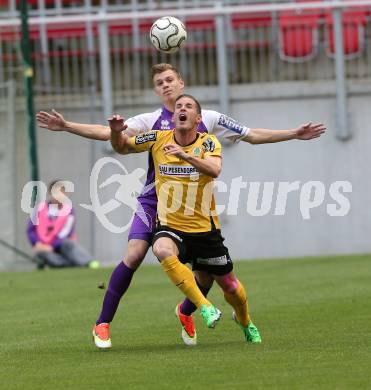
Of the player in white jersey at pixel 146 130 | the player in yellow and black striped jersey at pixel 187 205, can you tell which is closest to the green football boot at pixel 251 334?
the player in yellow and black striped jersey at pixel 187 205

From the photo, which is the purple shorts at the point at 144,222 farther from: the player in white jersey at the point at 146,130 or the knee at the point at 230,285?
the knee at the point at 230,285

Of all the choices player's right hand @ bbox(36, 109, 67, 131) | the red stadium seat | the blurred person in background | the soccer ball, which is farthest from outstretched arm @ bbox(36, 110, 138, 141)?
the red stadium seat

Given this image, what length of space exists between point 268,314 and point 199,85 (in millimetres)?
11043

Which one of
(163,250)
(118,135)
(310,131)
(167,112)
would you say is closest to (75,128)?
(118,135)

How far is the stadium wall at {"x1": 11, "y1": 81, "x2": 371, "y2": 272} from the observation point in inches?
864

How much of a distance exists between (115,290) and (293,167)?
42.5 ft

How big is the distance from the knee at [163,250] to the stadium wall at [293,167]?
13.0 m

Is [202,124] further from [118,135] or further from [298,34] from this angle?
[298,34]

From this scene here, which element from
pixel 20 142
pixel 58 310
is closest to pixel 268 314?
pixel 58 310

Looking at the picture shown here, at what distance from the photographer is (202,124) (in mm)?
9500

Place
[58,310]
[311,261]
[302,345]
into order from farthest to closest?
[311,261] → [58,310] → [302,345]

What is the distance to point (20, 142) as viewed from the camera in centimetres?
2295

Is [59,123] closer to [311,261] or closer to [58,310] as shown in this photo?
[58,310]

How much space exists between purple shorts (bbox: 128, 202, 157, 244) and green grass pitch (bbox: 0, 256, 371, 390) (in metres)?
0.85
